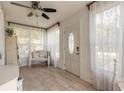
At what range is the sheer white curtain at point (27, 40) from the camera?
7.29 m

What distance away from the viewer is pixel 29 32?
7.64 m

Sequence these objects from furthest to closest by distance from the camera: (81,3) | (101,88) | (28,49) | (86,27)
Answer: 1. (28,49)
2. (86,27)
3. (81,3)
4. (101,88)

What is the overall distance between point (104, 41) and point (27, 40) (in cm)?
532

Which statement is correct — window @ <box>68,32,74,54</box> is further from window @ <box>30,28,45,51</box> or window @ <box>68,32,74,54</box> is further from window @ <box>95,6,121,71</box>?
window @ <box>30,28,45,51</box>

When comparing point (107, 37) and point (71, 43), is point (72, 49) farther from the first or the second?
point (107, 37)

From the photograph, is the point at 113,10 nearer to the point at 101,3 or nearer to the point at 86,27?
the point at 101,3

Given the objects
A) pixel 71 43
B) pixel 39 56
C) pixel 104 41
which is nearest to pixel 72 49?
pixel 71 43

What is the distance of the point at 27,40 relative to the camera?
7.58m

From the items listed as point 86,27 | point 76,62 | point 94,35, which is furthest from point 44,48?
point 94,35

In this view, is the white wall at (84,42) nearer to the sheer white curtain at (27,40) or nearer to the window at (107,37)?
the window at (107,37)

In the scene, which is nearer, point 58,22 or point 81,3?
point 81,3

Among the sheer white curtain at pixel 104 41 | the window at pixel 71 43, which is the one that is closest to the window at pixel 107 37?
the sheer white curtain at pixel 104 41

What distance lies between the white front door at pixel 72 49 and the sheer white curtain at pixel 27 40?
111 inches

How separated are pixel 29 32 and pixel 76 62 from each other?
3.94m
